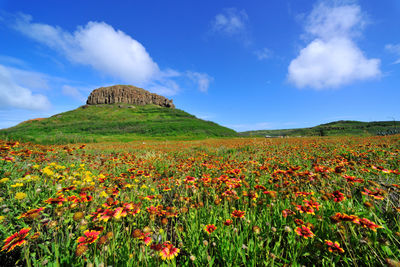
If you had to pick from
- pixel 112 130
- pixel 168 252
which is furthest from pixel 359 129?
pixel 112 130

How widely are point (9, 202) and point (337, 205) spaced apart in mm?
4924

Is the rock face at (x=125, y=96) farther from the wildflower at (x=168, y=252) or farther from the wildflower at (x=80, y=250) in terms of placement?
the wildflower at (x=168, y=252)

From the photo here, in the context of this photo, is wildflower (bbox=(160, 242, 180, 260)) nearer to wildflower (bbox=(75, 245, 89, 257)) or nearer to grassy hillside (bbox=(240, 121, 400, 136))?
wildflower (bbox=(75, 245, 89, 257))

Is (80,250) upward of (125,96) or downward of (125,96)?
downward

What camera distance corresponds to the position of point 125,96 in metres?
113

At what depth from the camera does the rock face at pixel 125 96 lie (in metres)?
114

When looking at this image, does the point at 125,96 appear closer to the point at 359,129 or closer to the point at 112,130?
the point at 112,130

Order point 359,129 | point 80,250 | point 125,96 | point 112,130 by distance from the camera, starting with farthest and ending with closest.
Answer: point 125,96, point 112,130, point 359,129, point 80,250

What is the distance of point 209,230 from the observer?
1.58 meters

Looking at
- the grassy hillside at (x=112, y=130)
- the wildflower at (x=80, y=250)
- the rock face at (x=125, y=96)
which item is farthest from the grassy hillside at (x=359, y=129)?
the rock face at (x=125, y=96)

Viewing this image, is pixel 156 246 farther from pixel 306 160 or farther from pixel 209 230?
pixel 306 160

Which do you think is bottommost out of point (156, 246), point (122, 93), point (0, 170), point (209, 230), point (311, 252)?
point (311, 252)

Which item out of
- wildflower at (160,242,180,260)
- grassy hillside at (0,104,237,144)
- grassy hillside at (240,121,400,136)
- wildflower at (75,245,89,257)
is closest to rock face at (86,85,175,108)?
grassy hillside at (0,104,237,144)

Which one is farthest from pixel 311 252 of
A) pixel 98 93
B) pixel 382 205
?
pixel 98 93
